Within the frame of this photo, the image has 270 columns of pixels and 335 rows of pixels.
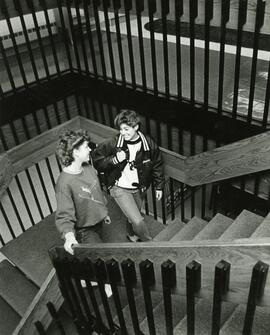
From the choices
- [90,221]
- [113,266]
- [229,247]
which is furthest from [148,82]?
[229,247]

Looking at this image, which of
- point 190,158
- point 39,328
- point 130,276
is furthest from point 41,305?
point 190,158

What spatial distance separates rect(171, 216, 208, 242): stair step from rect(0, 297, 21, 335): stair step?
163 cm

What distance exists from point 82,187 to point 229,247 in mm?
1361

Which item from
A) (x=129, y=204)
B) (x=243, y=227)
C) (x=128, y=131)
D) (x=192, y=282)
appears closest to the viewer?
(x=192, y=282)

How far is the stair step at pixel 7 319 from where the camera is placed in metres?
3.21

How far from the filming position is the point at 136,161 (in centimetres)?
297

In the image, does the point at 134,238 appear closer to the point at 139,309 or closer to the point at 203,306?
the point at 139,309

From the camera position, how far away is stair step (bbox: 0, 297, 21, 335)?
3.21m

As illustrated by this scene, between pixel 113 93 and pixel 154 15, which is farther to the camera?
pixel 113 93

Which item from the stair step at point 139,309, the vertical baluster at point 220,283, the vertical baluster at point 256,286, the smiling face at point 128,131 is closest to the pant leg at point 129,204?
the smiling face at point 128,131

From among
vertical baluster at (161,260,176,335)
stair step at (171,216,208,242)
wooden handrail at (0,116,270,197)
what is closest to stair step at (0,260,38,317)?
wooden handrail at (0,116,270,197)

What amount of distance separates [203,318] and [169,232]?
1.20m

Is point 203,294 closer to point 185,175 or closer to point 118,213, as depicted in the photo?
point 185,175

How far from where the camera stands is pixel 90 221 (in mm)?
2785
